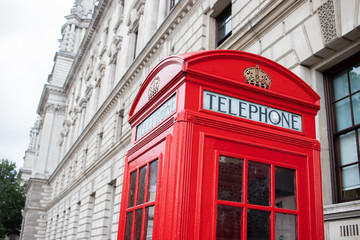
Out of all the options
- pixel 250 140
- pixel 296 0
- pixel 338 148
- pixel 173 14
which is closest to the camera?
pixel 250 140

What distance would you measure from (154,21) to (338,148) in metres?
11.8

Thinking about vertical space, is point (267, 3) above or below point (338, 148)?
above

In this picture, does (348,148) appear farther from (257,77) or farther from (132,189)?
(132,189)

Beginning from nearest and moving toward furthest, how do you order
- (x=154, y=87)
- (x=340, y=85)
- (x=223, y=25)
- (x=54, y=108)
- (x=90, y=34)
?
(x=154, y=87)
(x=340, y=85)
(x=223, y=25)
(x=90, y=34)
(x=54, y=108)

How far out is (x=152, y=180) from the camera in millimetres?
3229

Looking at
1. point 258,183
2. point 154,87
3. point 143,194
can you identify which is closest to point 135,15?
point 154,87

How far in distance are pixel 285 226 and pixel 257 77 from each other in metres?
1.27

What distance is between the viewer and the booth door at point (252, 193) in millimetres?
2752

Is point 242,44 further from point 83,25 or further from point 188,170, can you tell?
point 83,25

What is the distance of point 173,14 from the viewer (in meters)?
13.1

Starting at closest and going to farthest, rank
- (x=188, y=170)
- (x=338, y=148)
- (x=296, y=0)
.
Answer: (x=188, y=170), (x=338, y=148), (x=296, y=0)

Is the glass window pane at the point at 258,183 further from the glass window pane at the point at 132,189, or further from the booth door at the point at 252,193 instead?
the glass window pane at the point at 132,189

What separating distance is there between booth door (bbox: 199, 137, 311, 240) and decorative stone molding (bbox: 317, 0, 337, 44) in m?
3.69

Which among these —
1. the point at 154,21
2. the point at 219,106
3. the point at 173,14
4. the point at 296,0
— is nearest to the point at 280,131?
the point at 219,106
